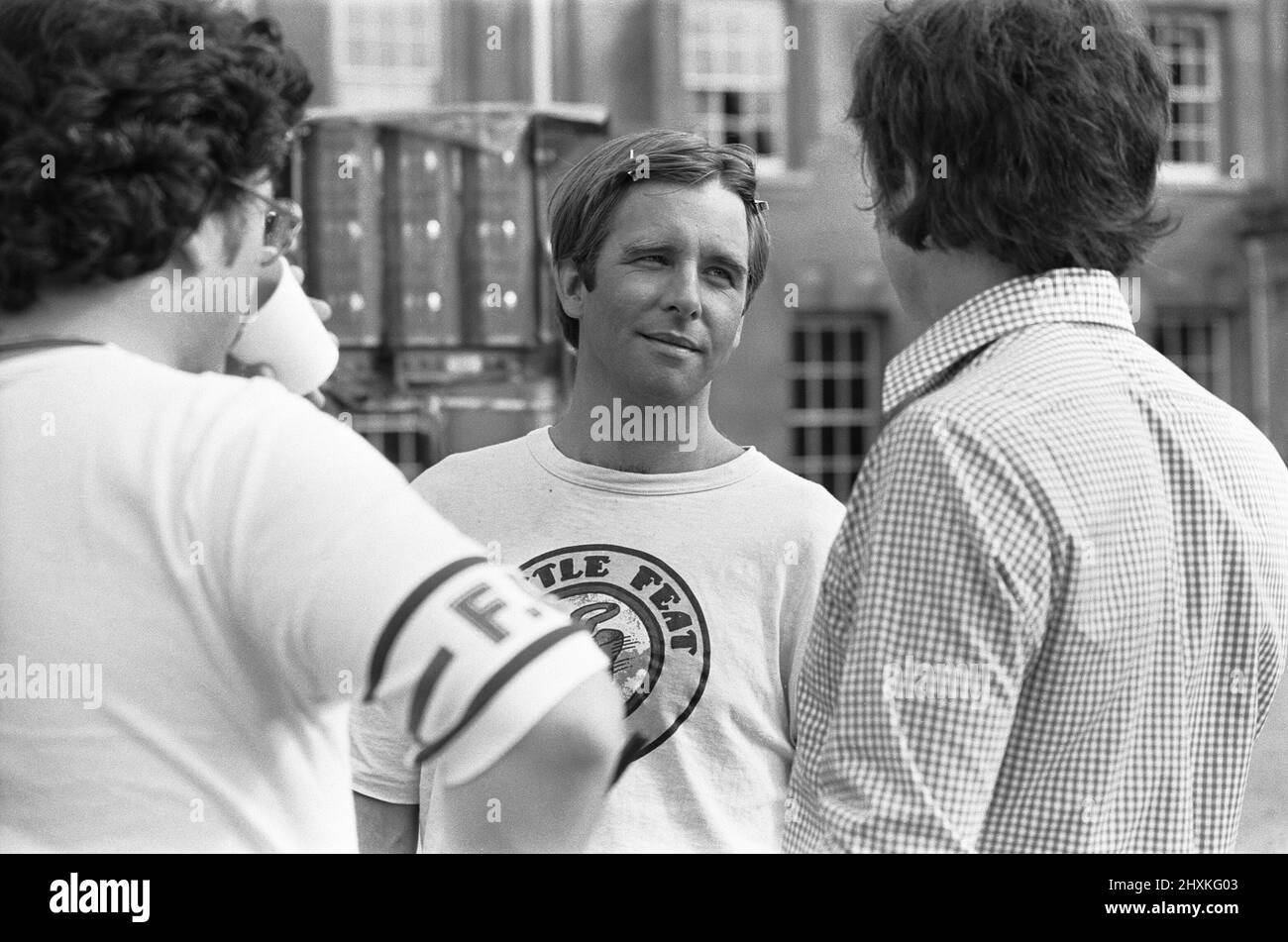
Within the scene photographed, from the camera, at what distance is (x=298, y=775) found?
118 centimetres

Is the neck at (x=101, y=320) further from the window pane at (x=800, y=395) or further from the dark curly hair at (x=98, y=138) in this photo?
the window pane at (x=800, y=395)

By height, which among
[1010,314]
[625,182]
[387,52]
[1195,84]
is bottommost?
[1010,314]

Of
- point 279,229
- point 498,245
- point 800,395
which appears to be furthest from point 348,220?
point 800,395

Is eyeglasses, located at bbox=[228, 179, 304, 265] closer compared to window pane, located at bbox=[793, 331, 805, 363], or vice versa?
eyeglasses, located at bbox=[228, 179, 304, 265]

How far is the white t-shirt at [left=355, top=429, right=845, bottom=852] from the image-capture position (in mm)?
1982

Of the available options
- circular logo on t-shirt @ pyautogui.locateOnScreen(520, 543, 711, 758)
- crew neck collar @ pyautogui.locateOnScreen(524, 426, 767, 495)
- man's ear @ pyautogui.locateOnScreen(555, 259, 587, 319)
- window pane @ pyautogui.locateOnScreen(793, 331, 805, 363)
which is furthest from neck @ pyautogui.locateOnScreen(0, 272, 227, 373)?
window pane @ pyautogui.locateOnScreen(793, 331, 805, 363)

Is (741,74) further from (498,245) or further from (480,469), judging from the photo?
(480,469)

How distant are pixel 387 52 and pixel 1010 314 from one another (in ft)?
44.9

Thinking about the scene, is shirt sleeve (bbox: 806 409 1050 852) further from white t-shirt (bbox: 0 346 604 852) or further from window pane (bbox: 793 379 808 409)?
window pane (bbox: 793 379 808 409)

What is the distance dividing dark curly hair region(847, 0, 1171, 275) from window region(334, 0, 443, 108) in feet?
43.0

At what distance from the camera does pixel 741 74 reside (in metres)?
14.9

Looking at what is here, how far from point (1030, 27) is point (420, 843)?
4.24 ft
